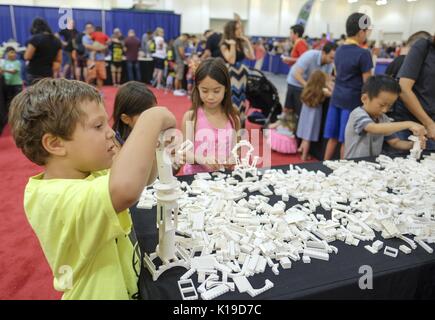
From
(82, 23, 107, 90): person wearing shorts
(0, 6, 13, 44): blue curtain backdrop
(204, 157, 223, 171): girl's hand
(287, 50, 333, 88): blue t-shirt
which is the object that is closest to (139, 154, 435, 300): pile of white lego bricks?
(204, 157, 223, 171): girl's hand

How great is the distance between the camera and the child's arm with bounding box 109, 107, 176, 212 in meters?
0.79

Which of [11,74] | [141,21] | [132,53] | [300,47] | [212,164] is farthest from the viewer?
[141,21]

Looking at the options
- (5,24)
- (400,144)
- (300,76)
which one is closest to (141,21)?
(5,24)

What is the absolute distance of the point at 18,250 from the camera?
2.46 m

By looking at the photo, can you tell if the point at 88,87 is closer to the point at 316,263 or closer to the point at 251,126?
the point at 316,263

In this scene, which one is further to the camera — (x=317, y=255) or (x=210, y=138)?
(x=210, y=138)

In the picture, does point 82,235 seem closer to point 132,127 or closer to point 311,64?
point 132,127

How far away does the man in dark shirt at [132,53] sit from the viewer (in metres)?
10.2

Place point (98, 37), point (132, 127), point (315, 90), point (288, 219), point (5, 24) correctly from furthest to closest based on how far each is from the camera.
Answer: point (5, 24), point (98, 37), point (315, 90), point (132, 127), point (288, 219)

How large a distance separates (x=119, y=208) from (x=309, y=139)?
387 cm

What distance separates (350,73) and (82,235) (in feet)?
10.6

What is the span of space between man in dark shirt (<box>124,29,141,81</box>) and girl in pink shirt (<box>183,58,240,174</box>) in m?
8.80

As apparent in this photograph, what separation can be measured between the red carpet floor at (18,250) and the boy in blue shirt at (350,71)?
301 centimetres
